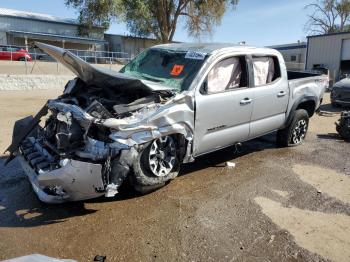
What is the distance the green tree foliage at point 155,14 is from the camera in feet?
119

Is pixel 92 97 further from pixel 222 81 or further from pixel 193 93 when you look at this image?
pixel 222 81

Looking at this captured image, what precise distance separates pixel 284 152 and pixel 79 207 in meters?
4.17

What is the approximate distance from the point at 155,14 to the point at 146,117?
119 ft

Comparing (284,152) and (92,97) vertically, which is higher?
(92,97)

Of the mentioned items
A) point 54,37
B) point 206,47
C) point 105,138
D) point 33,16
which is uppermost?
point 33,16

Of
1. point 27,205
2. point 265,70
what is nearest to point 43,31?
point 265,70

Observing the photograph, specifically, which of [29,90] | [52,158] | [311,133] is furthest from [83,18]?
[52,158]

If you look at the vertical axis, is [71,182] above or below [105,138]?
below

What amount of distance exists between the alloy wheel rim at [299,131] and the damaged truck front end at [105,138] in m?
3.20

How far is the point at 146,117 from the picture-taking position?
13.5ft

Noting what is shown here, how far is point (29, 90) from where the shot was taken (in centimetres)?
1623

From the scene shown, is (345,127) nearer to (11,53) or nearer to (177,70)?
(177,70)

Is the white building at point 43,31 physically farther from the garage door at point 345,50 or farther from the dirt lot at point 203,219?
the dirt lot at point 203,219

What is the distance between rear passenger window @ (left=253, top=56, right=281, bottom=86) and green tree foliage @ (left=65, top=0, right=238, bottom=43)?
3181 centimetres
